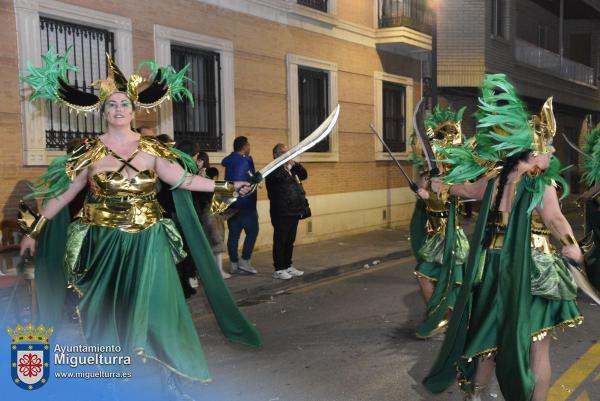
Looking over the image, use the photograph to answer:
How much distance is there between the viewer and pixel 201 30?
35.4 feet

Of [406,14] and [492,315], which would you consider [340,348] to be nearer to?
[492,315]

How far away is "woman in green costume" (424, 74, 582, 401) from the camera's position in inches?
146

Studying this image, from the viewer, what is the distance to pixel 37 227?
14.4 ft

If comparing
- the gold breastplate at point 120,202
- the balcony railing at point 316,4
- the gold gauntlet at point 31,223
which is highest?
the balcony railing at point 316,4

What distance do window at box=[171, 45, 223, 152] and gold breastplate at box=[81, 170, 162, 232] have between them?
→ 6362mm

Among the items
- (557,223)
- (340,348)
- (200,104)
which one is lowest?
(340,348)

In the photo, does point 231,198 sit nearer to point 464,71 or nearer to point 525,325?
point 525,325

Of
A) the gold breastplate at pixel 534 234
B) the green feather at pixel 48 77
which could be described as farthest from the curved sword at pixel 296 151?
the green feather at pixel 48 77

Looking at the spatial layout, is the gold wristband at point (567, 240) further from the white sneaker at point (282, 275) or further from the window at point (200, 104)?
Answer: the window at point (200, 104)

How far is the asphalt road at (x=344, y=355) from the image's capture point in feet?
15.6

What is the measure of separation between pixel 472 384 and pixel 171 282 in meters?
2.01

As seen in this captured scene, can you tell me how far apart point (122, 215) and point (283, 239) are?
17.1 ft

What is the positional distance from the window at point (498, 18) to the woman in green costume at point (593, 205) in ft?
41.2

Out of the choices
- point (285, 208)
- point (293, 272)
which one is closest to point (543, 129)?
point (285, 208)
